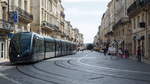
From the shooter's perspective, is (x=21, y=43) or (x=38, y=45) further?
(x=38, y=45)

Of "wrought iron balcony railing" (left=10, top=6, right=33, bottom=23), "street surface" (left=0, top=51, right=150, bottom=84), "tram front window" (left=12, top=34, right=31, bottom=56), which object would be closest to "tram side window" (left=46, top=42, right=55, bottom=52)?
"wrought iron balcony railing" (left=10, top=6, right=33, bottom=23)

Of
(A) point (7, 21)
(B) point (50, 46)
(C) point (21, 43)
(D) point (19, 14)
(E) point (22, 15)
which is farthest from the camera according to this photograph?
(E) point (22, 15)

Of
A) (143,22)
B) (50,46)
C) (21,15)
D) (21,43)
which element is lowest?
(50,46)

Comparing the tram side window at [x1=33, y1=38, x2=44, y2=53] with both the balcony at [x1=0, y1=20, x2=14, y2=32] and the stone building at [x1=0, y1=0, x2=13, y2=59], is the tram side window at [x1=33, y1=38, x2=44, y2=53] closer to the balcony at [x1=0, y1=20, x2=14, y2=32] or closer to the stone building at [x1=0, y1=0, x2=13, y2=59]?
the balcony at [x1=0, y1=20, x2=14, y2=32]

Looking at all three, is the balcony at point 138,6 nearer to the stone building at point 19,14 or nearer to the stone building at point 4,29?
the stone building at point 19,14

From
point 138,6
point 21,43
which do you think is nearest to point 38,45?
point 21,43

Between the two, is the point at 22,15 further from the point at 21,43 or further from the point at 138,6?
the point at 21,43

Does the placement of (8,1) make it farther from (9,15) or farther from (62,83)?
(62,83)

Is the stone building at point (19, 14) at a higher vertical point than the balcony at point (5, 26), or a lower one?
higher

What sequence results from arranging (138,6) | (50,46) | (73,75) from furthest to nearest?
(138,6) → (50,46) → (73,75)

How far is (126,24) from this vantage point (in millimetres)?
55344

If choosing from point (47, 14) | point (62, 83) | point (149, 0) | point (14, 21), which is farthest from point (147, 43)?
point (47, 14)

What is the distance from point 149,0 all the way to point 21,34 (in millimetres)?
15475

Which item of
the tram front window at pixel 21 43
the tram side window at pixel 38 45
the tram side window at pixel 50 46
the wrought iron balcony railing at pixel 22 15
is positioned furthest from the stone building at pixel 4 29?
the tram front window at pixel 21 43
